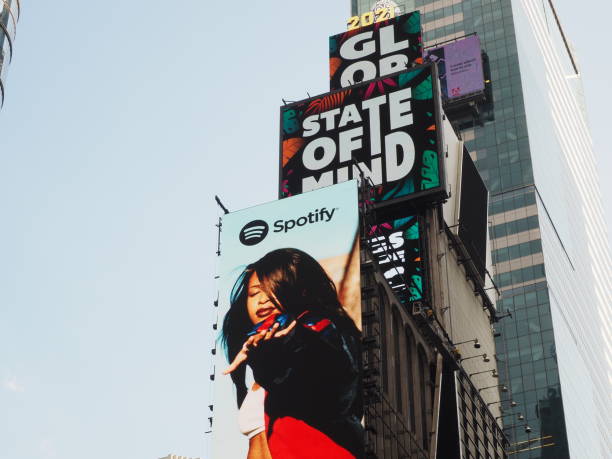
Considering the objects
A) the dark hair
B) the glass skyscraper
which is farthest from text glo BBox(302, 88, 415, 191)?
the glass skyscraper

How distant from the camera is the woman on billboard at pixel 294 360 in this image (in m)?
55.3

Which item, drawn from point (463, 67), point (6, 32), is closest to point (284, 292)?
point (6, 32)

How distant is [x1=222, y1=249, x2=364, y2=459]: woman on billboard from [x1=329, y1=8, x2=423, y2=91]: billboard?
24.7m

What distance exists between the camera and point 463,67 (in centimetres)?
17100

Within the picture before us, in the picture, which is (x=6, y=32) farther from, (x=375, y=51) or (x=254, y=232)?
(x=375, y=51)

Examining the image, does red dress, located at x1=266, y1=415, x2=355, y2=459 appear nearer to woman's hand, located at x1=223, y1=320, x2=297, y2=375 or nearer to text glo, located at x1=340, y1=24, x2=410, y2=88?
woman's hand, located at x1=223, y1=320, x2=297, y2=375

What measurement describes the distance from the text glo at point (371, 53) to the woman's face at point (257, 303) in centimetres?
2478

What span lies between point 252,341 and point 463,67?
118m

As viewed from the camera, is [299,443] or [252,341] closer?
[299,443]

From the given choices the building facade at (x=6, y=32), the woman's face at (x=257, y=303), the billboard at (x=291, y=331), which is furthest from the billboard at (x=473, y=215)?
the building facade at (x=6, y=32)

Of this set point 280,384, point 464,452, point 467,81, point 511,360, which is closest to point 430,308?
point 464,452

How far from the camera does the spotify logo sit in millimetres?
64062

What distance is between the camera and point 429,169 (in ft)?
235

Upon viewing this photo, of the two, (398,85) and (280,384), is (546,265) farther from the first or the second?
(280,384)
